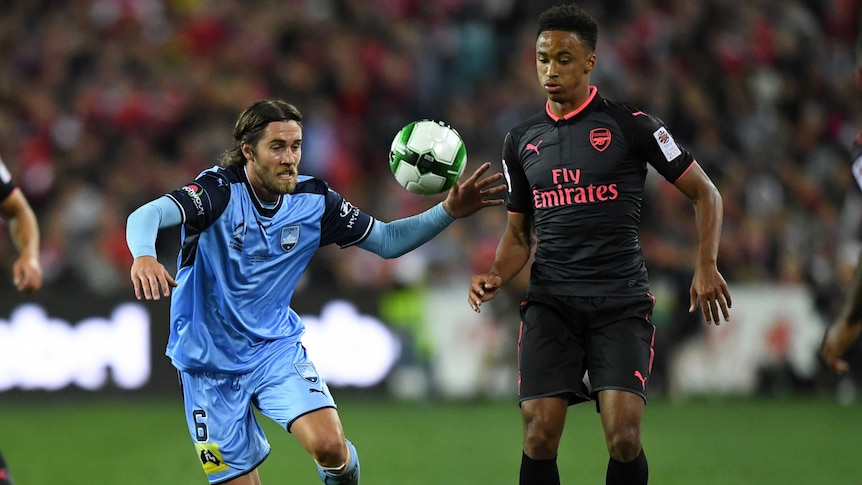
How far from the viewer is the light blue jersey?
583cm

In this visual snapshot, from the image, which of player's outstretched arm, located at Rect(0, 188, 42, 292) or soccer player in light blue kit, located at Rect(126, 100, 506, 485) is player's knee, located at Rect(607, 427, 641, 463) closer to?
soccer player in light blue kit, located at Rect(126, 100, 506, 485)

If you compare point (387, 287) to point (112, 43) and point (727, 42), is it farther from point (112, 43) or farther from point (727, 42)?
point (727, 42)

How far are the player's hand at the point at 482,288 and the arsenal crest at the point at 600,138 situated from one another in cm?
79

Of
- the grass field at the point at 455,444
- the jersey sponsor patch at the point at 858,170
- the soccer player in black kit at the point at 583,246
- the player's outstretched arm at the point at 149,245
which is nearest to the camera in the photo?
the jersey sponsor patch at the point at 858,170

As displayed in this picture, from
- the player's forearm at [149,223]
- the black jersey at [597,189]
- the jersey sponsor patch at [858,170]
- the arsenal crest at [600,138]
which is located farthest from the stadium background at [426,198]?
the jersey sponsor patch at [858,170]

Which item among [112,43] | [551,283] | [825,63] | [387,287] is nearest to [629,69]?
[825,63]

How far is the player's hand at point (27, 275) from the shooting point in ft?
20.5

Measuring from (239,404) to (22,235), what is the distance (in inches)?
62.3

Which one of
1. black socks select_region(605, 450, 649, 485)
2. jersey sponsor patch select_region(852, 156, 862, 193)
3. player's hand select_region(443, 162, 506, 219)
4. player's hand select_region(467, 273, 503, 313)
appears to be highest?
player's hand select_region(443, 162, 506, 219)

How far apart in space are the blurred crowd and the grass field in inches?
58.8

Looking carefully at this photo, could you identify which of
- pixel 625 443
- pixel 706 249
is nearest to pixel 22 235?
pixel 625 443

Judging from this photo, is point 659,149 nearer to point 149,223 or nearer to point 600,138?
point 600,138

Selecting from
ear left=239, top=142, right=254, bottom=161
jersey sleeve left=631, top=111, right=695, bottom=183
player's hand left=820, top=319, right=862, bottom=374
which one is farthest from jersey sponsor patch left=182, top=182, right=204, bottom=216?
player's hand left=820, top=319, right=862, bottom=374

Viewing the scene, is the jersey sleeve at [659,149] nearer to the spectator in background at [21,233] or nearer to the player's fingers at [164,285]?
the player's fingers at [164,285]
